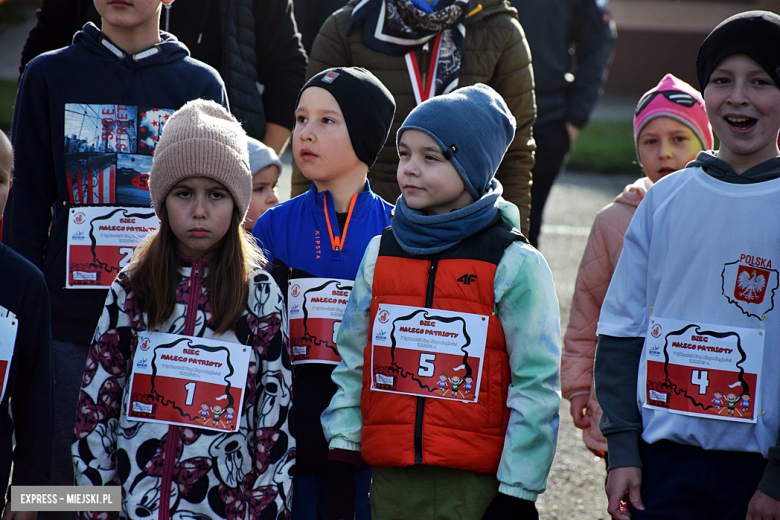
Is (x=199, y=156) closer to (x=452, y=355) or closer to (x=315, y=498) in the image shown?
(x=452, y=355)

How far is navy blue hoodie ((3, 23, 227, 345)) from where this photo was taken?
9.32 feet

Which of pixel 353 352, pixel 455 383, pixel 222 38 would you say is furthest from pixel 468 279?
pixel 222 38

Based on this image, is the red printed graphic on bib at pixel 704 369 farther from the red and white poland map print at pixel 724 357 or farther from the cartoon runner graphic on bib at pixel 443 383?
the cartoon runner graphic on bib at pixel 443 383

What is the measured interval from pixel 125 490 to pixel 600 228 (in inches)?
76.1

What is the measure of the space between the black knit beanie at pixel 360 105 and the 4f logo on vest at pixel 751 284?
4.23ft

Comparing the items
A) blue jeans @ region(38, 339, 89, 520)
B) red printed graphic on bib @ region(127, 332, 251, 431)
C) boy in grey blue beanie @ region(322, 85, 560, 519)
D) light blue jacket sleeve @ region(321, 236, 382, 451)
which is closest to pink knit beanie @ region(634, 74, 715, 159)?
boy in grey blue beanie @ region(322, 85, 560, 519)

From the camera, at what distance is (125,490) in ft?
7.84

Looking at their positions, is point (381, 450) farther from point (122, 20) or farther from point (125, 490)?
point (122, 20)

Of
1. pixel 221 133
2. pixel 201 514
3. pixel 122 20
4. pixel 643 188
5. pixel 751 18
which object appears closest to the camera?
pixel 751 18

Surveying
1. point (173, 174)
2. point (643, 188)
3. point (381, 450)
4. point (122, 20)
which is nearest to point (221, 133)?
point (173, 174)

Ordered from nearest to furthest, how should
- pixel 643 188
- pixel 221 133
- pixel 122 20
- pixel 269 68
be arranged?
pixel 221 133, pixel 122 20, pixel 643 188, pixel 269 68

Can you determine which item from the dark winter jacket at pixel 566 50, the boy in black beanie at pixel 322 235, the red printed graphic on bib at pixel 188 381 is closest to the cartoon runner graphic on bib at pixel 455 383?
the boy in black beanie at pixel 322 235

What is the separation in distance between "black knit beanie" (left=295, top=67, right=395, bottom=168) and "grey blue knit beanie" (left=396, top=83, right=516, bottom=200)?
13.5 inches

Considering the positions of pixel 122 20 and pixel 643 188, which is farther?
pixel 643 188
